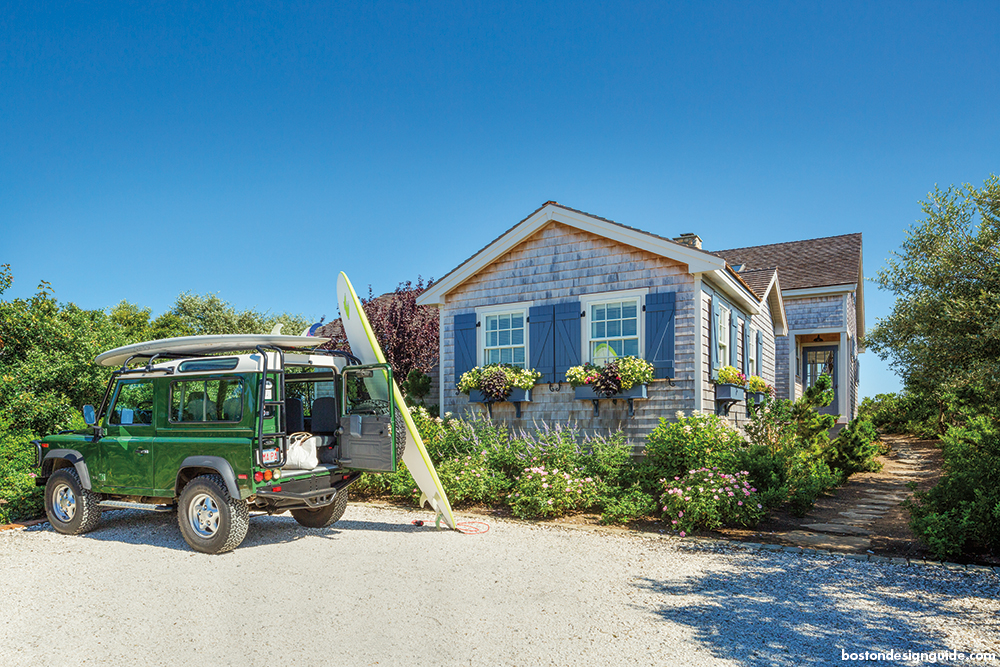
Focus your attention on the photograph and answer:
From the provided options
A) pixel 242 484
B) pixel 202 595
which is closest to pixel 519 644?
pixel 202 595

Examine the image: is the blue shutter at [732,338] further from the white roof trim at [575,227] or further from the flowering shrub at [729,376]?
the white roof trim at [575,227]

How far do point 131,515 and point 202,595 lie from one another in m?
4.78

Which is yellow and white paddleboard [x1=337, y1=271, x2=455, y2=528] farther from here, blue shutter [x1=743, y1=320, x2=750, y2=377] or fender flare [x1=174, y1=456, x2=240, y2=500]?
blue shutter [x1=743, y1=320, x2=750, y2=377]

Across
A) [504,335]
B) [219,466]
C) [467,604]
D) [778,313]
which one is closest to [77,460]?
[219,466]

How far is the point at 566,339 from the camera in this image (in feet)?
38.2

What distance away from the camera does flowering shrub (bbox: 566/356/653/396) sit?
35.1ft

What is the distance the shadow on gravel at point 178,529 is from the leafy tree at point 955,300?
741cm

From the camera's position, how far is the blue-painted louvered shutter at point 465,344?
12547 mm

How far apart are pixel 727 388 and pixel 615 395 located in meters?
2.16

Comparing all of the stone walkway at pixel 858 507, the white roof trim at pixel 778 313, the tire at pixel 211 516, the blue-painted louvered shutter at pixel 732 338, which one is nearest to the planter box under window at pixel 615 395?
the blue-painted louvered shutter at pixel 732 338

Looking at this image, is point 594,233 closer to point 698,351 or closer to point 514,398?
point 698,351

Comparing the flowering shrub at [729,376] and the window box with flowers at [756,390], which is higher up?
the flowering shrub at [729,376]

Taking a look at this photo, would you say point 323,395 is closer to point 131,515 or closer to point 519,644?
point 131,515

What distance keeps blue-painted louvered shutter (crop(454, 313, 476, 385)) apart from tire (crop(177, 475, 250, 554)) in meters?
6.29
